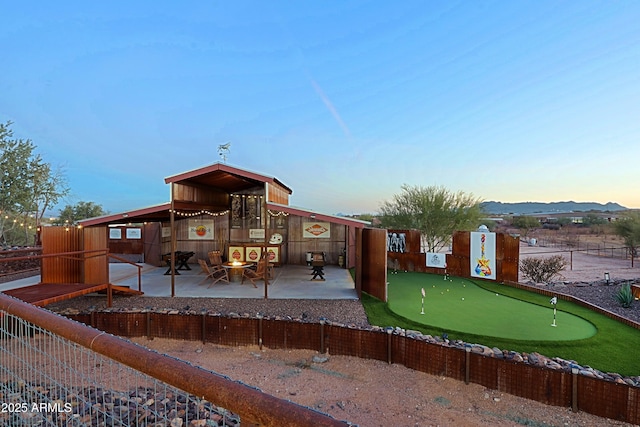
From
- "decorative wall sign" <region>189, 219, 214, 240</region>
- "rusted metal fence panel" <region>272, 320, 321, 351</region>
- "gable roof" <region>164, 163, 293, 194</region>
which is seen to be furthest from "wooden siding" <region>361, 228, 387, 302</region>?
"decorative wall sign" <region>189, 219, 214, 240</region>

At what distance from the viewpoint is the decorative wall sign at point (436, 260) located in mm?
12219

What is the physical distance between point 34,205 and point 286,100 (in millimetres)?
16168

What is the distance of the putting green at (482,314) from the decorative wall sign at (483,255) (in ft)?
3.61

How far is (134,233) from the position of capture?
15.5m

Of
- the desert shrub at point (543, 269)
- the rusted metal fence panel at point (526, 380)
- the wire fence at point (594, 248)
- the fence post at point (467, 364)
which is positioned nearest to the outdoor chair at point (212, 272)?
the fence post at point (467, 364)

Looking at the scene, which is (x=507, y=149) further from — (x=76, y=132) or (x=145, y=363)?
(x=76, y=132)

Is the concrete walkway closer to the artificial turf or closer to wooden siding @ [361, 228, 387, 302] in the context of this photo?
wooden siding @ [361, 228, 387, 302]

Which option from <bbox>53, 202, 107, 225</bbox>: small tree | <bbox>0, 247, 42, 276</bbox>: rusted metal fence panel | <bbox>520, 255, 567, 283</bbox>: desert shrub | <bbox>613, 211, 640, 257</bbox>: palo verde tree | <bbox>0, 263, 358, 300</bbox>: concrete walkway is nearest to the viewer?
<bbox>0, 263, 358, 300</bbox>: concrete walkway

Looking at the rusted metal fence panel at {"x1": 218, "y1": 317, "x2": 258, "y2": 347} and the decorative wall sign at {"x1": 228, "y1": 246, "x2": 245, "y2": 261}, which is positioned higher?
the decorative wall sign at {"x1": 228, "y1": 246, "x2": 245, "y2": 261}

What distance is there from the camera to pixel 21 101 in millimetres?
19406

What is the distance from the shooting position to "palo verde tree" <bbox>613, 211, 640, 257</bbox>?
802 inches

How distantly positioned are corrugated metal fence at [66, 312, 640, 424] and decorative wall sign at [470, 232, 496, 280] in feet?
23.2

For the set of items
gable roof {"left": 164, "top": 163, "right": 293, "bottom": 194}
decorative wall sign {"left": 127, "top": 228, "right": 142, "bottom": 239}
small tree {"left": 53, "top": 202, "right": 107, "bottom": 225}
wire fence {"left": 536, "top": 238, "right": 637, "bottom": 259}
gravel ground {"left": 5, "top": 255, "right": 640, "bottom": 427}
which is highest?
gable roof {"left": 164, "top": 163, "right": 293, "bottom": 194}

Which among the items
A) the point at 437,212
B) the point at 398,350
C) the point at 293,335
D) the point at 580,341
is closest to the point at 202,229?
the point at 293,335
